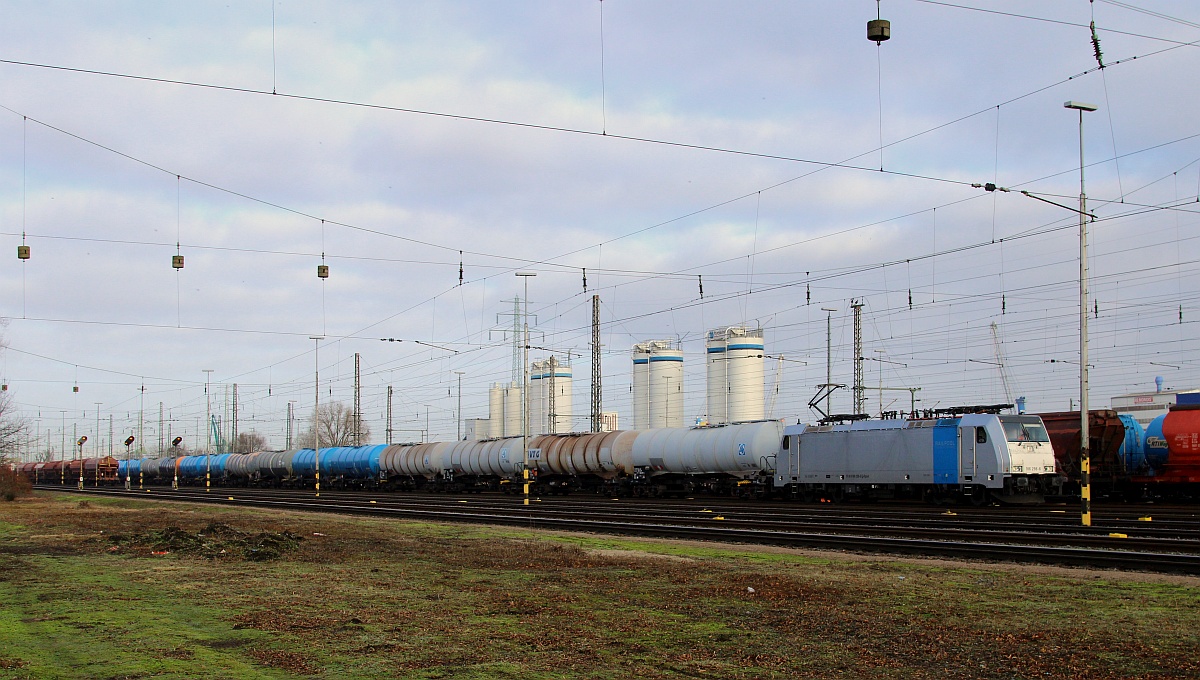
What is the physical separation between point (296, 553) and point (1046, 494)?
32.1 m

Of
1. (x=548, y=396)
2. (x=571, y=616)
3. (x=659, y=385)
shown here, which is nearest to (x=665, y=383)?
(x=659, y=385)

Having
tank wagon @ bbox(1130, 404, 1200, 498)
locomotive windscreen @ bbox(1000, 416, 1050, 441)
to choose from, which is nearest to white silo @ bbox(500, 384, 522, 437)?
tank wagon @ bbox(1130, 404, 1200, 498)

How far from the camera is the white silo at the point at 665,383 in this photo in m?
106

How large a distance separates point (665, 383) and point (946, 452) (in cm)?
6660

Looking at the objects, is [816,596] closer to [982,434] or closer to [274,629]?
[274,629]

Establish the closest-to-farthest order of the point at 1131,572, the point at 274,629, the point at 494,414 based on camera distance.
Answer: the point at 274,629
the point at 1131,572
the point at 494,414

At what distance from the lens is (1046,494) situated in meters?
42.0

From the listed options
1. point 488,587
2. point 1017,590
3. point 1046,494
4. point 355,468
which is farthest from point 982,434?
point 355,468

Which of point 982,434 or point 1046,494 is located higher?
A: point 982,434

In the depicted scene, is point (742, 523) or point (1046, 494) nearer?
point (742, 523)

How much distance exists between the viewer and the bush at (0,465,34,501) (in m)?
53.8

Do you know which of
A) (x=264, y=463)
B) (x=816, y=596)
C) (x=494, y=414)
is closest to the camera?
(x=816, y=596)

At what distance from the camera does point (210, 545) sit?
74.6ft

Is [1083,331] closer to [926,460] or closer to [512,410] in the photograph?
[926,460]
